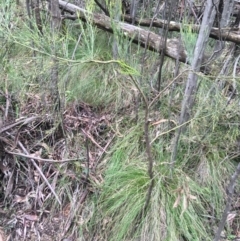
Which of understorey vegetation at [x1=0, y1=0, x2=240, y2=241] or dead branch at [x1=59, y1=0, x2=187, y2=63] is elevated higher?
dead branch at [x1=59, y1=0, x2=187, y2=63]

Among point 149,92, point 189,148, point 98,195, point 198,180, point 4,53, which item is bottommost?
point 98,195

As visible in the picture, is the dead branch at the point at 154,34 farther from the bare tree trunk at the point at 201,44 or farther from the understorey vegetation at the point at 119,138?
the bare tree trunk at the point at 201,44

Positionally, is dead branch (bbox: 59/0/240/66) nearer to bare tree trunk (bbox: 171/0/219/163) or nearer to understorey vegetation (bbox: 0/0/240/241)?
understorey vegetation (bbox: 0/0/240/241)

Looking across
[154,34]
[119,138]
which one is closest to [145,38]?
[154,34]

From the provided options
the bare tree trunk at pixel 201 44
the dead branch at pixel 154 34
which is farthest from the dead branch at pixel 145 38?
the bare tree trunk at pixel 201 44

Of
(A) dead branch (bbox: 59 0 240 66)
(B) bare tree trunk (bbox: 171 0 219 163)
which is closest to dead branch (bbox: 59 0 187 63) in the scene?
(A) dead branch (bbox: 59 0 240 66)

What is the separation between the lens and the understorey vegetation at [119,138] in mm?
1898

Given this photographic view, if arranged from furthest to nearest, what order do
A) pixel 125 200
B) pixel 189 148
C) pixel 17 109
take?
pixel 17 109 < pixel 189 148 < pixel 125 200

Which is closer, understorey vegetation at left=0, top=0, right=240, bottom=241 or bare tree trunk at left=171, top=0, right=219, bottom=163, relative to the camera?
bare tree trunk at left=171, top=0, right=219, bottom=163

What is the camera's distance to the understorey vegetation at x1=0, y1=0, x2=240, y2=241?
74.7 inches

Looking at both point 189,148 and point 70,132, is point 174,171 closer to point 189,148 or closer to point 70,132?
point 189,148

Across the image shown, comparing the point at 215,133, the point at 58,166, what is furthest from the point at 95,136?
the point at 215,133

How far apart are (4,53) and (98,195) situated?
4.44 feet

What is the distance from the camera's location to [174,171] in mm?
2115
